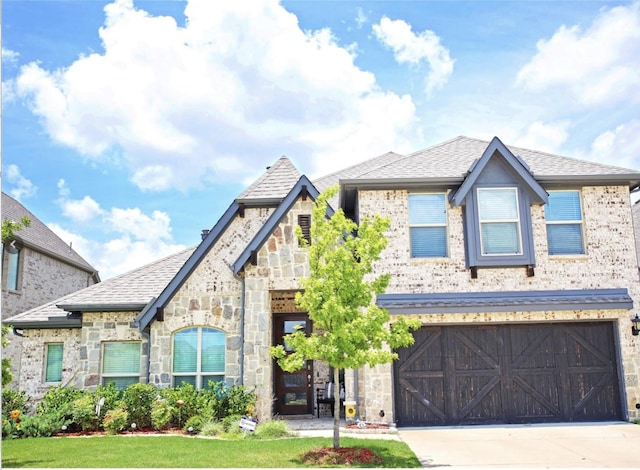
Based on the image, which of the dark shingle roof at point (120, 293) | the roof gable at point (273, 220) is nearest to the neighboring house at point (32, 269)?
the dark shingle roof at point (120, 293)

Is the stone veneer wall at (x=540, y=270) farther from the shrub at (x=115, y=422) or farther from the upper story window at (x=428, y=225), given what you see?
the shrub at (x=115, y=422)

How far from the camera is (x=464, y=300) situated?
14609 millimetres

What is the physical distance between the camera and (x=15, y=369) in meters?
22.7

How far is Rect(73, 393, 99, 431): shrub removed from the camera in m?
14.3

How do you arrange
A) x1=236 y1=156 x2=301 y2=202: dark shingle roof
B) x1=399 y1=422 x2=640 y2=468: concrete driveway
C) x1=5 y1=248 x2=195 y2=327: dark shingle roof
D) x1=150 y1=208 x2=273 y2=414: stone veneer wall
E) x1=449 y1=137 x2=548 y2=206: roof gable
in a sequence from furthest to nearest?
x1=236 y1=156 x2=301 y2=202: dark shingle roof, x1=5 y1=248 x2=195 y2=327: dark shingle roof, x1=150 y1=208 x2=273 y2=414: stone veneer wall, x1=449 y1=137 x2=548 y2=206: roof gable, x1=399 y1=422 x2=640 y2=468: concrete driveway

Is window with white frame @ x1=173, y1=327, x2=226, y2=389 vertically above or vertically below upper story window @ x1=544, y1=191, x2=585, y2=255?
below

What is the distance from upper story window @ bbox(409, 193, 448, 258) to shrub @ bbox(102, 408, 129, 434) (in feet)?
26.4

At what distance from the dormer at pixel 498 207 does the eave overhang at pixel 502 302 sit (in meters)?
0.71

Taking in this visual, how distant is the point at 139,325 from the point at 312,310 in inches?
261

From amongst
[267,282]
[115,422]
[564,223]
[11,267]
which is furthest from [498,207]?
[11,267]

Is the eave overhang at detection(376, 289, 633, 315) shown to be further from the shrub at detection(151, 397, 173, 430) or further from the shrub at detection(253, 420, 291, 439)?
the shrub at detection(151, 397, 173, 430)

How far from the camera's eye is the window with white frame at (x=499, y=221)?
15.0 m

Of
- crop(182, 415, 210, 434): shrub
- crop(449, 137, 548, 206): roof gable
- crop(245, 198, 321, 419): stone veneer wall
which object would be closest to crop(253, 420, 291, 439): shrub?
crop(182, 415, 210, 434): shrub

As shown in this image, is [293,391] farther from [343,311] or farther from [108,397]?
[343,311]
